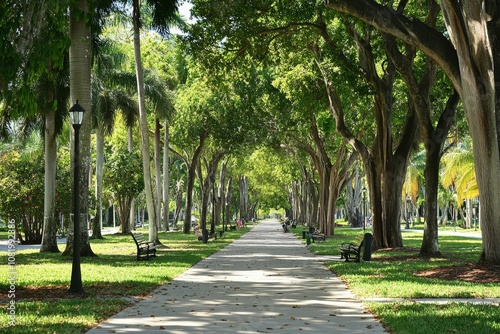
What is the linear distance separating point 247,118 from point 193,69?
14677 millimetres

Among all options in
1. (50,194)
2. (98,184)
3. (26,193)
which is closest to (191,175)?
(98,184)

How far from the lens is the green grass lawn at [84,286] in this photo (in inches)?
360

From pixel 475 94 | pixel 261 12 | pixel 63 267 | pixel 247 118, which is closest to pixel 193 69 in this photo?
pixel 261 12

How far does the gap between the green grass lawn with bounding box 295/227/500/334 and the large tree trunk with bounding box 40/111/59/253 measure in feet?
36.6

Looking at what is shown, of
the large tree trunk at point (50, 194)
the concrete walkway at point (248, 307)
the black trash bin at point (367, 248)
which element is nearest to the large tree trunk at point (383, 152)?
the black trash bin at point (367, 248)

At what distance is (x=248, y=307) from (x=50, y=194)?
1617 cm

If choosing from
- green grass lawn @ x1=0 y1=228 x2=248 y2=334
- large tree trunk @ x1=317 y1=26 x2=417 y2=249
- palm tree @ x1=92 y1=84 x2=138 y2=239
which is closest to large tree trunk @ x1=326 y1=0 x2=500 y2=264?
large tree trunk @ x1=317 y1=26 x2=417 y2=249

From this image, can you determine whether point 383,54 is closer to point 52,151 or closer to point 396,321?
point 52,151

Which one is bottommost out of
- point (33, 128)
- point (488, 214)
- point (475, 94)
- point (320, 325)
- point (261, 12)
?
point (320, 325)

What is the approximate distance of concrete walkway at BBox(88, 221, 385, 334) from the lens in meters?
8.84

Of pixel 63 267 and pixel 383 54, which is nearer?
pixel 63 267

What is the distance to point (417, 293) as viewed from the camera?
39.3 ft

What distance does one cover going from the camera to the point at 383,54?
81.9 feet

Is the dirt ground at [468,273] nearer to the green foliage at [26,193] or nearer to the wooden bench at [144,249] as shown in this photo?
the wooden bench at [144,249]
